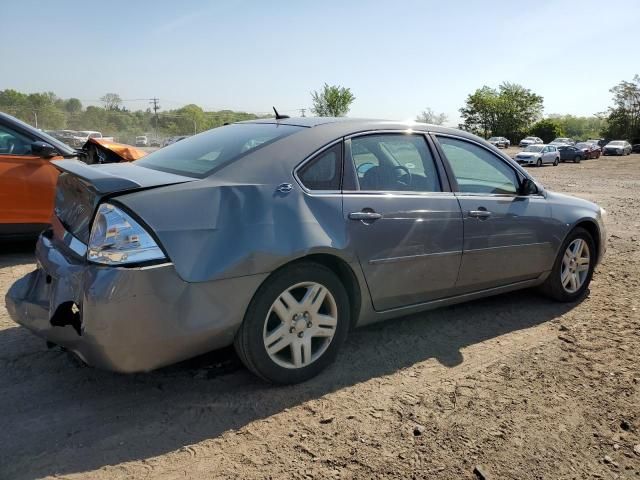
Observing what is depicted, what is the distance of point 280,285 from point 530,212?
2.42 metres

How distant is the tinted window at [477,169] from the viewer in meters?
3.78

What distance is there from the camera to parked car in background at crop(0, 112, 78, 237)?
5.41m

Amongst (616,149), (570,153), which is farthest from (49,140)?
(616,149)

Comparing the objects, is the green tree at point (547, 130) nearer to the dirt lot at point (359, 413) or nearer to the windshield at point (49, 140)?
the windshield at point (49, 140)

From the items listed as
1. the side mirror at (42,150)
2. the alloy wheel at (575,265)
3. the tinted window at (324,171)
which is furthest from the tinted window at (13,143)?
the alloy wheel at (575,265)

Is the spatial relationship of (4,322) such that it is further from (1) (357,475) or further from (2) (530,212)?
(2) (530,212)

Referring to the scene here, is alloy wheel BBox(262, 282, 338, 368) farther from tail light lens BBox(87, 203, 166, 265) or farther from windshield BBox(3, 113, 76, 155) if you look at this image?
windshield BBox(3, 113, 76, 155)

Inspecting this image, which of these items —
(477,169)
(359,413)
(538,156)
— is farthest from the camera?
(538,156)

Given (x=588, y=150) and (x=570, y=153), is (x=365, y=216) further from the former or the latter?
(x=588, y=150)

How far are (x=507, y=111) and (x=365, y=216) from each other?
81.6 m

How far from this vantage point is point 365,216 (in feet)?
10.2

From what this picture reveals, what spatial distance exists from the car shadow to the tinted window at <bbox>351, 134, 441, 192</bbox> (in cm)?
112

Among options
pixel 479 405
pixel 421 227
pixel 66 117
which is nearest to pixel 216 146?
pixel 421 227

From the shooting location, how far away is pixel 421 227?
338 centimetres
